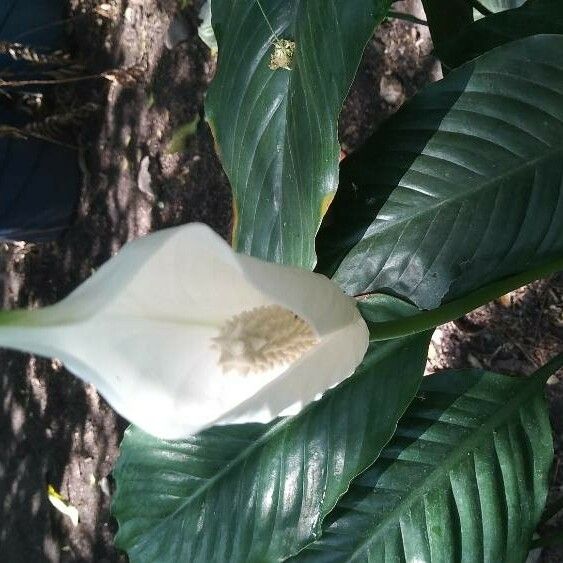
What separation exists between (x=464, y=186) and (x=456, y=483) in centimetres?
36

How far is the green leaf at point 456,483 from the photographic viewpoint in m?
0.86

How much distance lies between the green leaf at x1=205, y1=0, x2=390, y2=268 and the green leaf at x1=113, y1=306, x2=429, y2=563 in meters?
0.20

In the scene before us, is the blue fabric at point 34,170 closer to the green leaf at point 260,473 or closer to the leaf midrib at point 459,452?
the green leaf at point 260,473

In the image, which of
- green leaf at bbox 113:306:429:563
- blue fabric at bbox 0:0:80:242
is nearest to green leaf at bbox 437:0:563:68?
green leaf at bbox 113:306:429:563

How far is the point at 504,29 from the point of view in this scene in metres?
0.85

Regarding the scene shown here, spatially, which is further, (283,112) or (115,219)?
(115,219)

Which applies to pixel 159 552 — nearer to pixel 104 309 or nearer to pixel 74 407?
pixel 104 309

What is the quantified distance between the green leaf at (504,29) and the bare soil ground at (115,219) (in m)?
0.47

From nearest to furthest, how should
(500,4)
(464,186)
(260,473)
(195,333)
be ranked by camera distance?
(195,333), (464,186), (260,473), (500,4)

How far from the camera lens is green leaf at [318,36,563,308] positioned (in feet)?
2.53

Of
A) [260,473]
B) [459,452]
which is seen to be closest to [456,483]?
[459,452]

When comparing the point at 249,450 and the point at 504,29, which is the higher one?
the point at 504,29

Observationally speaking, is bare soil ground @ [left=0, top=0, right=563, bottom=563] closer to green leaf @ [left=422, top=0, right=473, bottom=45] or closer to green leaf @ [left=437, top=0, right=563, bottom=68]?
green leaf @ [left=422, top=0, right=473, bottom=45]

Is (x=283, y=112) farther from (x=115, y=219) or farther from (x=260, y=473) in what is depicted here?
(x=115, y=219)
